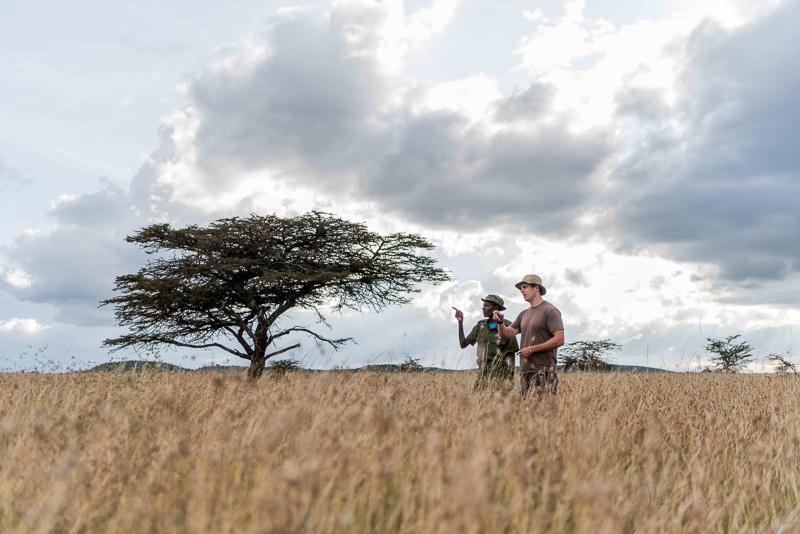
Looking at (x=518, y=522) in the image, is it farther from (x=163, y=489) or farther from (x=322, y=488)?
(x=163, y=489)

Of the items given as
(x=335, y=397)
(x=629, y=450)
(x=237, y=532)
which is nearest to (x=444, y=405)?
(x=335, y=397)

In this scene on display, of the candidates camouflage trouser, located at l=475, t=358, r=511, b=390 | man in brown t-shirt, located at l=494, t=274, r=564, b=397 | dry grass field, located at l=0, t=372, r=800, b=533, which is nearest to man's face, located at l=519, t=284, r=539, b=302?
man in brown t-shirt, located at l=494, t=274, r=564, b=397

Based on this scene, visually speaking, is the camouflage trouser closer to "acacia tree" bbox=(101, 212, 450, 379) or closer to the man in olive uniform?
the man in olive uniform

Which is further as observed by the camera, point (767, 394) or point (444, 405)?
point (767, 394)

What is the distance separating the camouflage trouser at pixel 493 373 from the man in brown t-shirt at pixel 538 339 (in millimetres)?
556

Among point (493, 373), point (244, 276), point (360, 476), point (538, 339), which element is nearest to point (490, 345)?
point (493, 373)

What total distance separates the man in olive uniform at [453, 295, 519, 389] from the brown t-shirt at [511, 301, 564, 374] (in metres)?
0.80

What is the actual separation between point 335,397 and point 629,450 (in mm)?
2739

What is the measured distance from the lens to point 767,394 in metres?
9.49

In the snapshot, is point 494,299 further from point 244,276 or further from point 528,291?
point 244,276

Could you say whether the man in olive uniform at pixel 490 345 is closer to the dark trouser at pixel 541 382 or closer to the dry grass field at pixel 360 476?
the dark trouser at pixel 541 382

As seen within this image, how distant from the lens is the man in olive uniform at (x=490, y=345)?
7202mm

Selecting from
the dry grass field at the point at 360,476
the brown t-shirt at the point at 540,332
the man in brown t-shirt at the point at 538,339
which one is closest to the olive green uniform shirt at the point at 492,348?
the man in brown t-shirt at the point at 538,339

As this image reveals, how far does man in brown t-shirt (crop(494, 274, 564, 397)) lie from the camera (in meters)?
6.02
